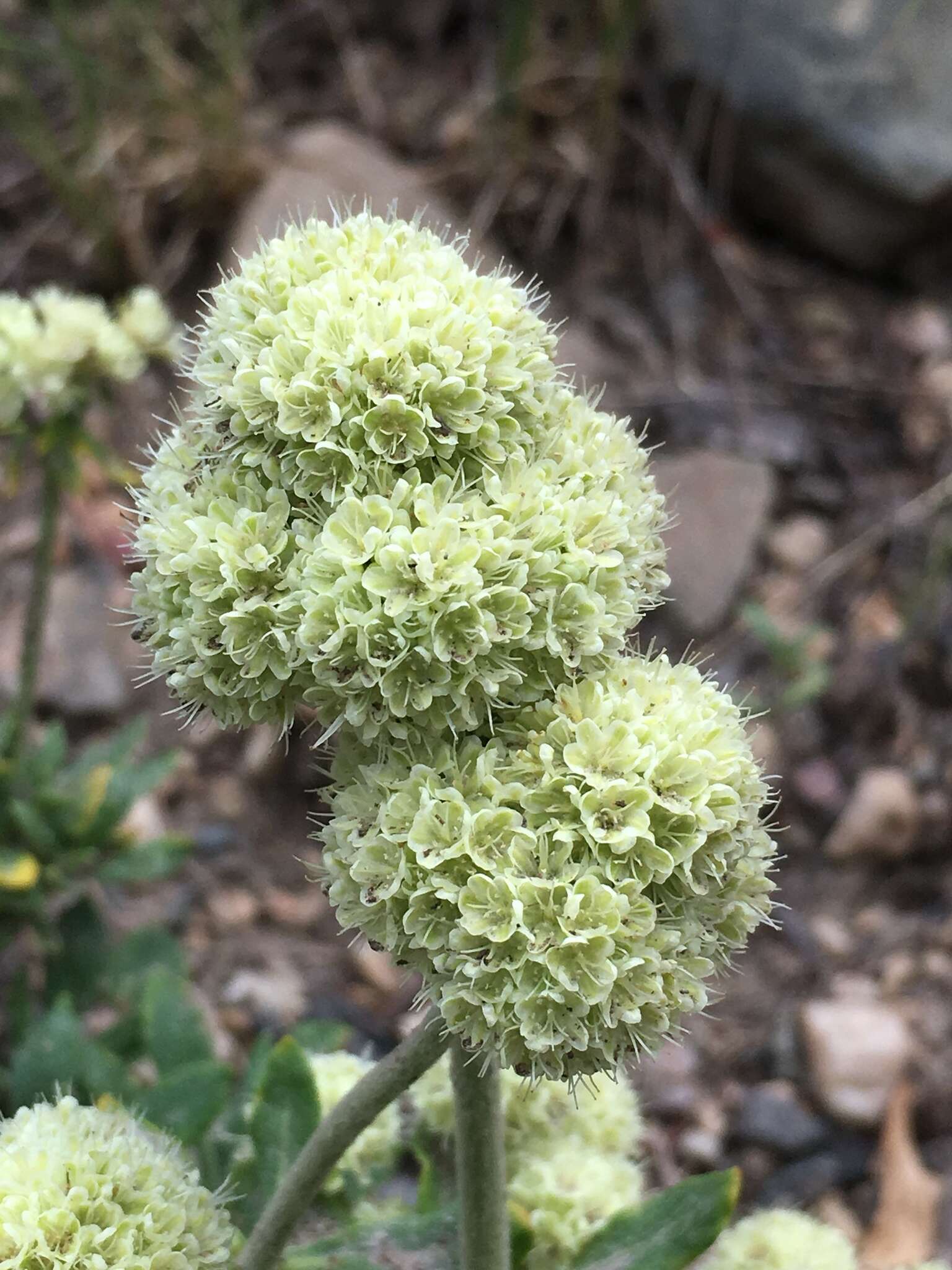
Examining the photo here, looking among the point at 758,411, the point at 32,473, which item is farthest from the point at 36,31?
the point at 758,411

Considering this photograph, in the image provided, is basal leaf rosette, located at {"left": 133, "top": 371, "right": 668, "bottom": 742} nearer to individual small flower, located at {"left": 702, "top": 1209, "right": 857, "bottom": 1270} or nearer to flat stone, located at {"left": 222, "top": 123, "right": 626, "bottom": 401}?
individual small flower, located at {"left": 702, "top": 1209, "right": 857, "bottom": 1270}

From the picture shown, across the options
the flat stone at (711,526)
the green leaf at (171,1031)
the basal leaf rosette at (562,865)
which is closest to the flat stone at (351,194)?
the flat stone at (711,526)

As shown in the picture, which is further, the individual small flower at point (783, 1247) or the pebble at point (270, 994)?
the pebble at point (270, 994)

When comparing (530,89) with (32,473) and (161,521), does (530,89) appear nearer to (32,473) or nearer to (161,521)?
(32,473)

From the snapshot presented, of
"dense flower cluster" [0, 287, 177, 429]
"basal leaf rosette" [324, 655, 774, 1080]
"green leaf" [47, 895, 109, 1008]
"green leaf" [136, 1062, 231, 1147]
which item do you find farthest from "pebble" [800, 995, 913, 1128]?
"dense flower cluster" [0, 287, 177, 429]

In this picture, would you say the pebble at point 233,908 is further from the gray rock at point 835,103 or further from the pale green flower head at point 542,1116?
the gray rock at point 835,103

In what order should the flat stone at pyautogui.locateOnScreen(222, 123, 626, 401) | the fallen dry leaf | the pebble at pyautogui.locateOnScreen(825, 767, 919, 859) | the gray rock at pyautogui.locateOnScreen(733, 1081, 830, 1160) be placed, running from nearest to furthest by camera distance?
the fallen dry leaf
the gray rock at pyautogui.locateOnScreen(733, 1081, 830, 1160)
the pebble at pyautogui.locateOnScreen(825, 767, 919, 859)
the flat stone at pyautogui.locateOnScreen(222, 123, 626, 401)
